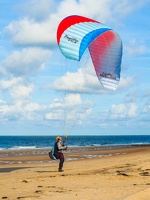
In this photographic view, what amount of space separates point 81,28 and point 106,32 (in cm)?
129

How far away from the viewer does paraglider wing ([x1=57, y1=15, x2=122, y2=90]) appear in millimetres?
16547

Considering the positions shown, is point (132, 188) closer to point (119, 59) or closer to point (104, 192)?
point (104, 192)

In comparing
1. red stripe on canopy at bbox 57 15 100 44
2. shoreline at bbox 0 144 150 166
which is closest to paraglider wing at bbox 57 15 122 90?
red stripe on canopy at bbox 57 15 100 44

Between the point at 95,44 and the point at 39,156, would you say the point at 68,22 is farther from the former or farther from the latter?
the point at 39,156

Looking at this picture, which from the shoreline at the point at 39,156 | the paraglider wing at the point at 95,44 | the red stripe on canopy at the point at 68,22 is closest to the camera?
the paraglider wing at the point at 95,44

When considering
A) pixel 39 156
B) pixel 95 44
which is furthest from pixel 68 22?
pixel 39 156

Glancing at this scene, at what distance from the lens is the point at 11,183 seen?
13.8 m

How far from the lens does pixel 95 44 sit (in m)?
17.5

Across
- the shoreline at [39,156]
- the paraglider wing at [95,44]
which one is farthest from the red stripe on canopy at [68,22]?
the shoreline at [39,156]

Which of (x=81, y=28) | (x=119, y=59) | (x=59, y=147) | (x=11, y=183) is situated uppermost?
(x=81, y=28)

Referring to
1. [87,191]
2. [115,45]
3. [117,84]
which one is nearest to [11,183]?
[87,191]

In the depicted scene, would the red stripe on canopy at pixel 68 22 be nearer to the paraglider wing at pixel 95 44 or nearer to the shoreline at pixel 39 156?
the paraglider wing at pixel 95 44

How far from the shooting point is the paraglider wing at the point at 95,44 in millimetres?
16547

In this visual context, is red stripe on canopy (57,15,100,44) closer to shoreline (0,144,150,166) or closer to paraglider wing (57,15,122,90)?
paraglider wing (57,15,122,90)
